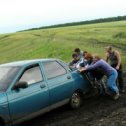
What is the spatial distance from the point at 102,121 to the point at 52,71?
2309 mm

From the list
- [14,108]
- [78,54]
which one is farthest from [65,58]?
[14,108]

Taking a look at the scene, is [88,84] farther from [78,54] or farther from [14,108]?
[14,108]

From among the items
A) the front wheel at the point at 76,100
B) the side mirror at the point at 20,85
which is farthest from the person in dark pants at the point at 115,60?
the side mirror at the point at 20,85

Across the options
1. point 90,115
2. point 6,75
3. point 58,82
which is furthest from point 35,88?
point 90,115

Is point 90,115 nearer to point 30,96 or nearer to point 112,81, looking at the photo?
point 30,96

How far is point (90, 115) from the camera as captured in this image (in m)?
12.9

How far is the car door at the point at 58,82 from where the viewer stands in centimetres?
1290

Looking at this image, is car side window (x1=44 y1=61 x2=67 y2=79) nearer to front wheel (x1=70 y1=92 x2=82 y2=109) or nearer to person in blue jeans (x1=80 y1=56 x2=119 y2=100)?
front wheel (x1=70 y1=92 x2=82 y2=109)

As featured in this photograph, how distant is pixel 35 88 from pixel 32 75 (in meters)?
0.42

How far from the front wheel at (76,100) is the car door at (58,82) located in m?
0.31

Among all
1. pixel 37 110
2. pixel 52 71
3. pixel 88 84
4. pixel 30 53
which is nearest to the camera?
pixel 37 110

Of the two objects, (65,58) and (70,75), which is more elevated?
(70,75)

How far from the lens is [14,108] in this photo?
1127cm

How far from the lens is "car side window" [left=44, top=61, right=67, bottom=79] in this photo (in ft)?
43.1
